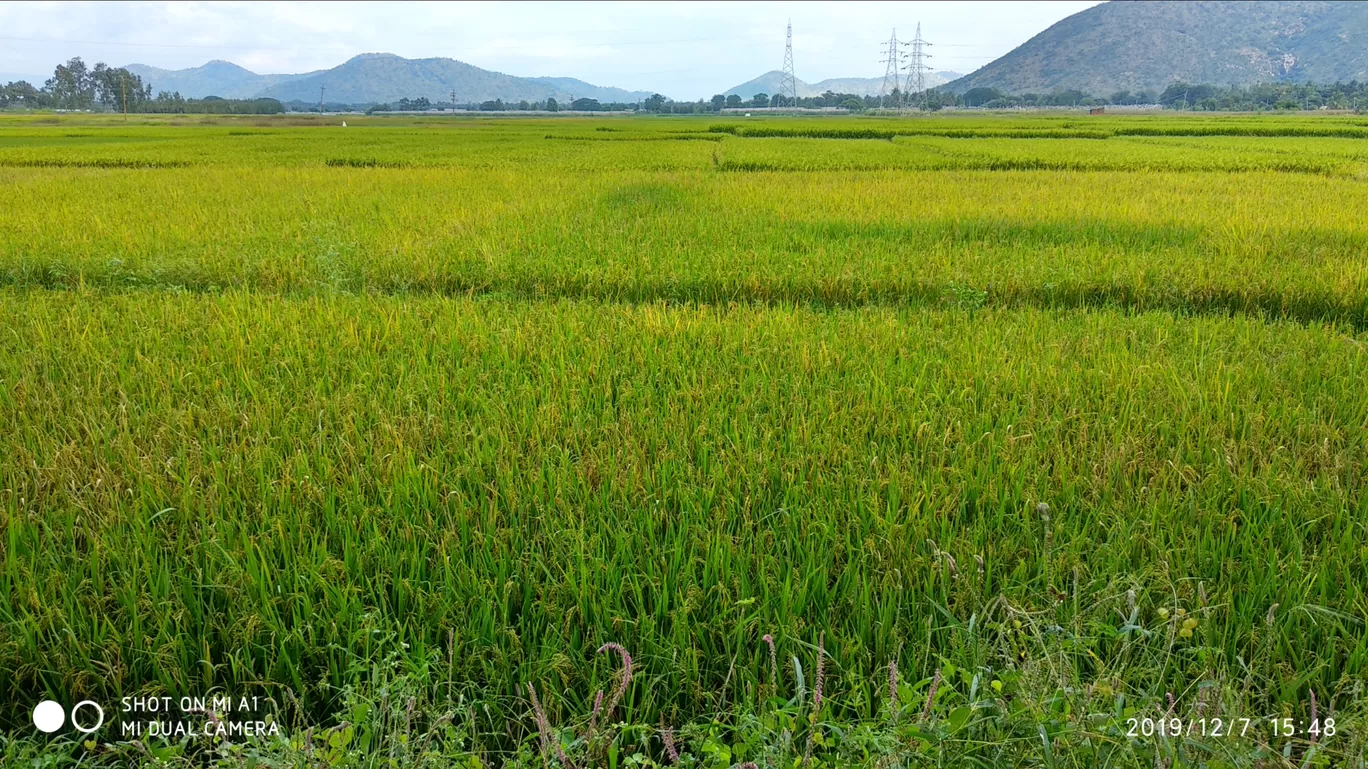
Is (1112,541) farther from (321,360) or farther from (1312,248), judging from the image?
(1312,248)

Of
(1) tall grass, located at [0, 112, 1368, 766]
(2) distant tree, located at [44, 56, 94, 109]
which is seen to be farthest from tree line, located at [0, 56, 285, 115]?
(1) tall grass, located at [0, 112, 1368, 766]

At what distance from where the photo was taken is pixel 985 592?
150 cm

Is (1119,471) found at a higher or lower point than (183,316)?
lower

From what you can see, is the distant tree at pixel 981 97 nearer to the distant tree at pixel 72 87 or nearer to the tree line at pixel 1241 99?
the tree line at pixel 1241 99

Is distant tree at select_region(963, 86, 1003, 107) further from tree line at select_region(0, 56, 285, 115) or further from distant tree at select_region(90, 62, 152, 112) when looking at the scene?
distant tree at select_region(90, 62, 152, 112)

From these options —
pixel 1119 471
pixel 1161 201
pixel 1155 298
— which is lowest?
pixel 1119 471

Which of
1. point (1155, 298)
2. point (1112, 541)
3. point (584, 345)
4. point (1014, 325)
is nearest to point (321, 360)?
point (584, 345)

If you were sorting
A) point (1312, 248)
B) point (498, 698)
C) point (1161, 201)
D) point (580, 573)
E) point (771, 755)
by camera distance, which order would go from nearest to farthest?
1. point (771, 755)
2. point (498, 698)
3. point (580, 573)
4. point (1312, 248)
5. point (1161, 201)

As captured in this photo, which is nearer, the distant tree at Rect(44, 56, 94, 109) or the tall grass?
the tall grass

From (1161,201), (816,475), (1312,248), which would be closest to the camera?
(816,475)

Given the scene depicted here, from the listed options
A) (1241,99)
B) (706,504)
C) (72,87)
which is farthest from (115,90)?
(1241,99)

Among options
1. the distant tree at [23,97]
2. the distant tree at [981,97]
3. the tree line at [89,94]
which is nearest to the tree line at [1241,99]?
the distant tree at [981,97]

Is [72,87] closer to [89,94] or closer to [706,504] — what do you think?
[89,94]

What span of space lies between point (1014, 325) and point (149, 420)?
3561mm
